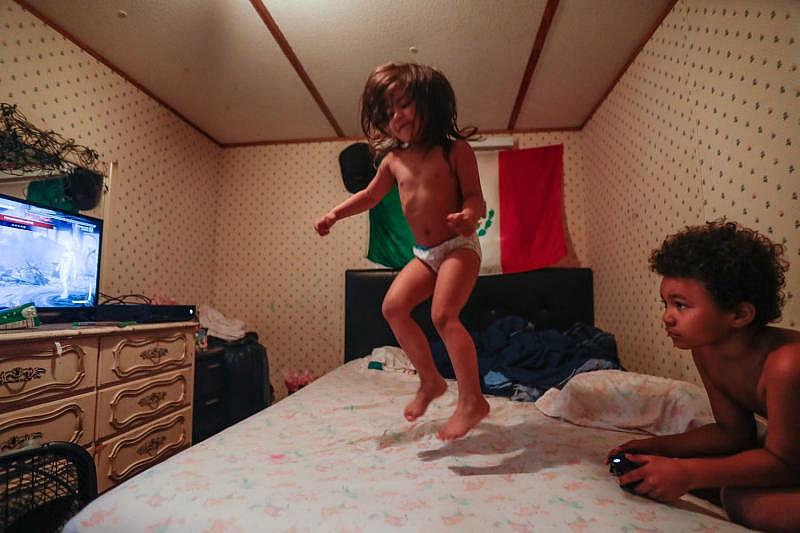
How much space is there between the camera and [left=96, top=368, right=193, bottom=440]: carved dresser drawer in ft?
4.66

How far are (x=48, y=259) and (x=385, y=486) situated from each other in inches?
65.4

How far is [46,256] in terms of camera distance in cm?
151

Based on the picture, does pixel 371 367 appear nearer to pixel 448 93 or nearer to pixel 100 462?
pixel 100 462

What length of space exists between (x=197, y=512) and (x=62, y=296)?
146cm

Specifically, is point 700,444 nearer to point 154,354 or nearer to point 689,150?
point 689,150

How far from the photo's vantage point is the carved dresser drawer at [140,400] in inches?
56.0

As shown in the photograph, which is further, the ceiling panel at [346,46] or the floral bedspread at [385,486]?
the ceiling panel at [346,46]

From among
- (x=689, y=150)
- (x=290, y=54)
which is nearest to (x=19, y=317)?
(x=290, y=54)

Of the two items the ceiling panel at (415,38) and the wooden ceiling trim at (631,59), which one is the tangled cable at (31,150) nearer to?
the ceiling panel at (415,38)

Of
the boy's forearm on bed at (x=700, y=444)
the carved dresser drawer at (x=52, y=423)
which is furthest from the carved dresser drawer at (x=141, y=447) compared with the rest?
the boy's forearm on bed at (x=700, y=444)

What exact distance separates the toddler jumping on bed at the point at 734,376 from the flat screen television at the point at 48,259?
2.02 metres

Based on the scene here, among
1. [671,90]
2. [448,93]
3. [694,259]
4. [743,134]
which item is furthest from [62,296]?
[671,90]

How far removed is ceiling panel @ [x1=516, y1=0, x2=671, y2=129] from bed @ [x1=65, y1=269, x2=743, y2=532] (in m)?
1.75

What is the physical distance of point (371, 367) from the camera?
2.07 metres
